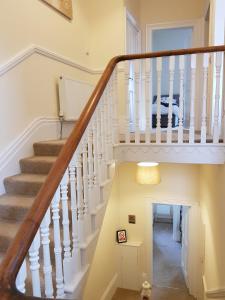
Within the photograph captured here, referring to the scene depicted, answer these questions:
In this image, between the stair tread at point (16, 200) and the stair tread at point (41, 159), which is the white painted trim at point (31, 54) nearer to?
the stair tread at point (41, 159)

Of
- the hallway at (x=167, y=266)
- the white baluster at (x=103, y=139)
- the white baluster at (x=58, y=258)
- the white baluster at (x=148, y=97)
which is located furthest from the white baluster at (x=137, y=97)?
the hallway at (x=167, y=266)

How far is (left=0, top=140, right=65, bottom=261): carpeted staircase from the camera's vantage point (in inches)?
82.0

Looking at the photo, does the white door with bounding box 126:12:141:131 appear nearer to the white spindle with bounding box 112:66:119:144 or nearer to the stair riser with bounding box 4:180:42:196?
the white spindle with bounding box 112:66:119:144

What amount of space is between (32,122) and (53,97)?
57 centimetres

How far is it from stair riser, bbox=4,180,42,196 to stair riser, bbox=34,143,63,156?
569 mm

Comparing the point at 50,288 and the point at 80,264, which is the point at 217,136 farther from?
the point at 50,288

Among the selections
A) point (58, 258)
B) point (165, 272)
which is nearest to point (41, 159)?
point (58, 258)

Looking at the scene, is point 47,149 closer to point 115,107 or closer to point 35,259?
point 115,107

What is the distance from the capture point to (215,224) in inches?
114

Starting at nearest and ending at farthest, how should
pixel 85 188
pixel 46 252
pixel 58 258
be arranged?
pixel 46 252 < pixel 58 258 < pixel 85 188

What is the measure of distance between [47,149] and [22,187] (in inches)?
24.1

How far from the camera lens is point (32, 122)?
121 inches

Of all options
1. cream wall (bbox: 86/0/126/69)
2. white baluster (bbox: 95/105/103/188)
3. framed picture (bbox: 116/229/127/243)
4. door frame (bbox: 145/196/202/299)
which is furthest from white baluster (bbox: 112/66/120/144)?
framed picture (bbox: 116/229/127/243)

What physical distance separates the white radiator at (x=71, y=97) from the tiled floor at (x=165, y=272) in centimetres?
300
